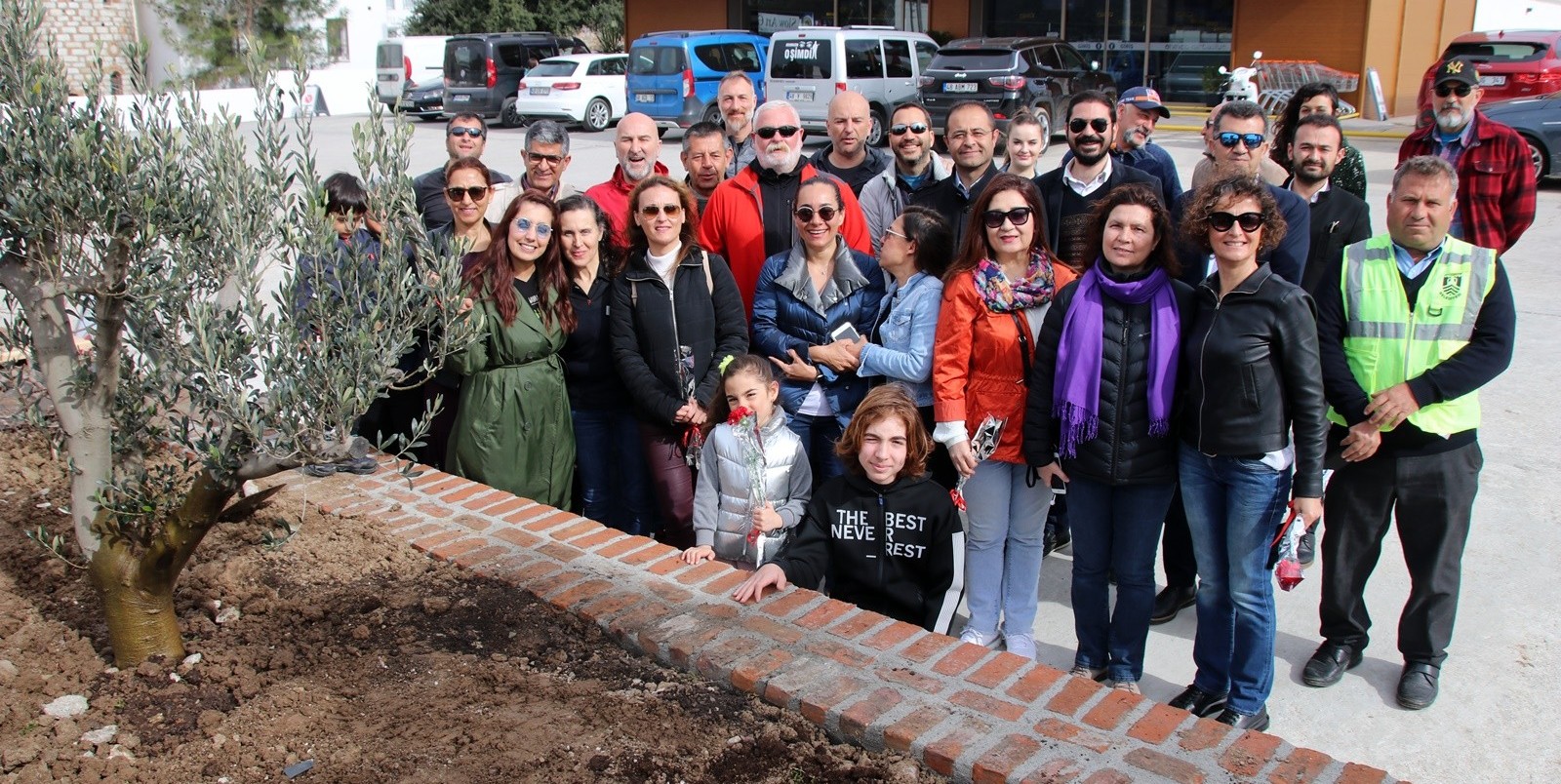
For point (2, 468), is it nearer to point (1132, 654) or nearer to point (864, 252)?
point (864, 252)

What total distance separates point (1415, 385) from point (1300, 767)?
1515 millimetres

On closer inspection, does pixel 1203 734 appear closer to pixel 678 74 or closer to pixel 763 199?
pixel 763 199

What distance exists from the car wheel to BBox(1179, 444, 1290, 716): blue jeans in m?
20.7

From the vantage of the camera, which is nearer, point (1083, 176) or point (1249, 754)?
point (1249, 754)

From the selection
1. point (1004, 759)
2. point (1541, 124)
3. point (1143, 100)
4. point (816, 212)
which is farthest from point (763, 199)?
point (1541, 124)

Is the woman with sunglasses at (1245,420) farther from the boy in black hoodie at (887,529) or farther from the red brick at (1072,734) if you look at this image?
the red brick at (1072,734)

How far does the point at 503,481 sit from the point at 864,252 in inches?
67.4

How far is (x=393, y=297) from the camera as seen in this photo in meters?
2.81

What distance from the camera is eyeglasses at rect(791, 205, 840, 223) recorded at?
456 cm

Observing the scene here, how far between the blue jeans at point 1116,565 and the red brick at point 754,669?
1.26 m

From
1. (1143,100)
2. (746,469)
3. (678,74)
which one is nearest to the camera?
(746,469)

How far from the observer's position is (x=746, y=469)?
4.21m

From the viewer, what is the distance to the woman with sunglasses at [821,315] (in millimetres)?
4590

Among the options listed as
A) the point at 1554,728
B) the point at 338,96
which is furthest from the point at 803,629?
the point at 338,96
